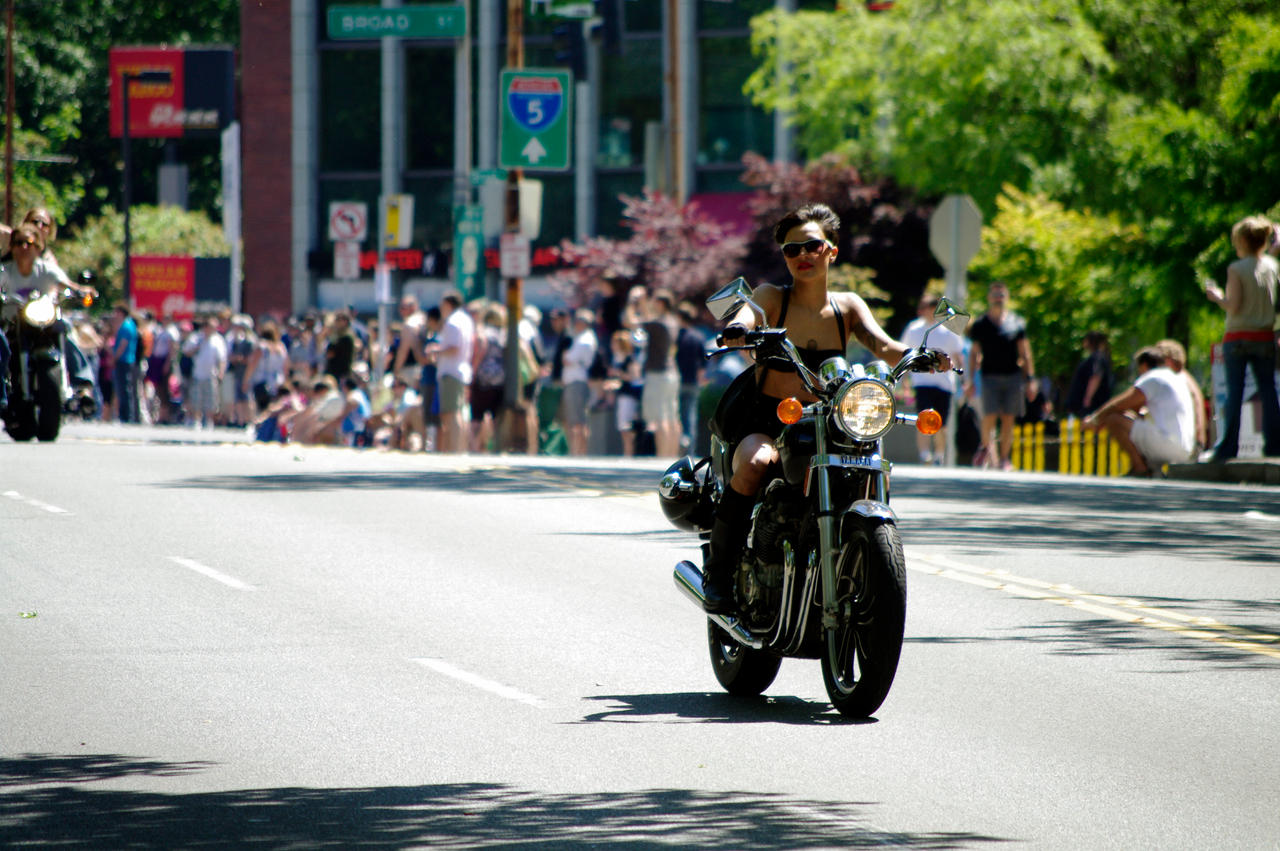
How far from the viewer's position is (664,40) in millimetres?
50312

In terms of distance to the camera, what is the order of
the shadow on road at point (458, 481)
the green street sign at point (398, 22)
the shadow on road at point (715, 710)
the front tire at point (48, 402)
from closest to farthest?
the shadow on road at point (715, 710) < the shadow on road at point (458, 481) < the front tire at point (48, 402) < the green street sign at point (398, 22)

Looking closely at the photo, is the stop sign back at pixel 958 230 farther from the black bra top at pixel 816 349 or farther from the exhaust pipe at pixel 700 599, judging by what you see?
the black bra top at pixel 816 349

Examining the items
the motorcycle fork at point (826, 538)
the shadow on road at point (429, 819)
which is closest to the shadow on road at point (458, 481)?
the motorcycle fork at point (826, 538)

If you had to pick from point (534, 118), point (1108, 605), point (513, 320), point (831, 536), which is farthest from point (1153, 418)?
point (831, 536)

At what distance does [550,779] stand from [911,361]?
2.07 m

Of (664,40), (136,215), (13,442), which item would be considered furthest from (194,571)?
(136,215)

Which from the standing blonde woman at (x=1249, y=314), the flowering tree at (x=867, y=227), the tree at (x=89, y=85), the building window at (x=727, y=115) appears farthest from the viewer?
the tree at (x=89, y=85)

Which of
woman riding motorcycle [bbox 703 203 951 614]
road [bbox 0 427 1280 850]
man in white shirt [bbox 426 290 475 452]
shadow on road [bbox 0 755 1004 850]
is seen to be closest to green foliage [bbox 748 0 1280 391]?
man in white shirt [bbox 426 290 475 452]

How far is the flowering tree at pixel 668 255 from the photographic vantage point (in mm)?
39938

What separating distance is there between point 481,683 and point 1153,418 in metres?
12.5

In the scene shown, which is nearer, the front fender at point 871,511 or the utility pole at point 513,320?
the front fender at point 871,511

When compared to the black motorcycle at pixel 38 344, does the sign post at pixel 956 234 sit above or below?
above

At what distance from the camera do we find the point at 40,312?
18.0m

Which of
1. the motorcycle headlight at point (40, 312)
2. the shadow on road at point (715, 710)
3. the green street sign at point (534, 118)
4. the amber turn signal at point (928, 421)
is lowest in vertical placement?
the shadow on road at point (715, 710)
